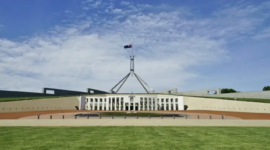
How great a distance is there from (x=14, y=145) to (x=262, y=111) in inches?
2433

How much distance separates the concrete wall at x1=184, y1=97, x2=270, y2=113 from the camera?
174 ft

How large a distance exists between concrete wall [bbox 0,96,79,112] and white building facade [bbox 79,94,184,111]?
4.52m

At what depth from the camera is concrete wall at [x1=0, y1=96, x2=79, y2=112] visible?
2061 inches

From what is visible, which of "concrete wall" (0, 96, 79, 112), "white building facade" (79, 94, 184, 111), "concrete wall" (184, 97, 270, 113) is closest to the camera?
"concrete wall" (0, 96, 79, 112)

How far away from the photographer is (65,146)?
1034 cm

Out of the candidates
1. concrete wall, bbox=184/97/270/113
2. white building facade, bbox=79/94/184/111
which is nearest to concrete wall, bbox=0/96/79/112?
white building facade, bbox=79/94/184/111

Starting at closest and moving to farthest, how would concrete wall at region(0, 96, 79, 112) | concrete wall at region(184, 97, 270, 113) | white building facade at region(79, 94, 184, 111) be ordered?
1. concrete wall at region(0, 96, 79, 112)
2. concrete wall at region(184, 97, 270, 113)
3. white building facade at region(79, 94, 184, 111)

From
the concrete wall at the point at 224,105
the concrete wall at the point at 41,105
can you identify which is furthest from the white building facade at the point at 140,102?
the concrete wall at the point at 224,105

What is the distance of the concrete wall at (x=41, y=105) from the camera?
5235cm

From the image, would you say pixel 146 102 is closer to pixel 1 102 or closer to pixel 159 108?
pixel 159 108

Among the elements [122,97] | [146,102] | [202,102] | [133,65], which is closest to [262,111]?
[202,102]

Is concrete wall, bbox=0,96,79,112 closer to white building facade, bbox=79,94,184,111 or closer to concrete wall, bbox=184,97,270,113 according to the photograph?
white building facade, bbox=79,94,184,111

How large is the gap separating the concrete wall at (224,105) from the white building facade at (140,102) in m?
4.63

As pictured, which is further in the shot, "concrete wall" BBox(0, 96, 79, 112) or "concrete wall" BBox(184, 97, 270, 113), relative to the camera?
"concrete wall" BBox(184, 97, 270, 113)
